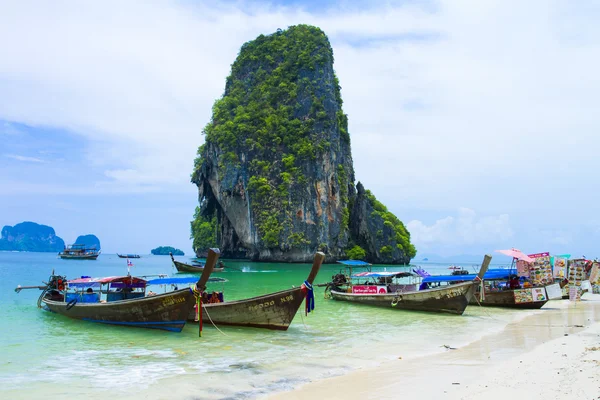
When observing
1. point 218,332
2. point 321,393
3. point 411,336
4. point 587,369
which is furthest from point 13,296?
point 587,369

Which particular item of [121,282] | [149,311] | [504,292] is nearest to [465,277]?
[504,292]

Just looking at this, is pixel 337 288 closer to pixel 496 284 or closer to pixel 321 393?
pixel 496 284

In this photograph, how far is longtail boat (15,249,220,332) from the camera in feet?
38.4

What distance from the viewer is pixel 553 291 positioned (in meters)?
18.0

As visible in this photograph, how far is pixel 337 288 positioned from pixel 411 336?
31.8 ft

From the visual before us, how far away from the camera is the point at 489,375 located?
294 inches

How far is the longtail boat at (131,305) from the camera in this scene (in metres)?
11.7

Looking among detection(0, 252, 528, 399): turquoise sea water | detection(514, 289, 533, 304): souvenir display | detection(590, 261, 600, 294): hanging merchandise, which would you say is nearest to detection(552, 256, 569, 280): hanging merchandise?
detection(590, 261, 600, 294): hanging merchandise

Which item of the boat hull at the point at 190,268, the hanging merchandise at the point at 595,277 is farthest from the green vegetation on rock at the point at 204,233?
the hanging merchandise at the point at 595,277

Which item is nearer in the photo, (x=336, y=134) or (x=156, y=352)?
(x=156, y=352)

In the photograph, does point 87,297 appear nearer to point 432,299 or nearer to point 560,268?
point 432,299

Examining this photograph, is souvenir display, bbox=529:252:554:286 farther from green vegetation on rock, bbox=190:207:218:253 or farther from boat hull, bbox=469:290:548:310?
green vegetation on rock, bbox=190:207:218:253

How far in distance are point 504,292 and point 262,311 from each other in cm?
1090

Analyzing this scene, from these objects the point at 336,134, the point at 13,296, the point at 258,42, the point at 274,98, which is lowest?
the point at 13,296
